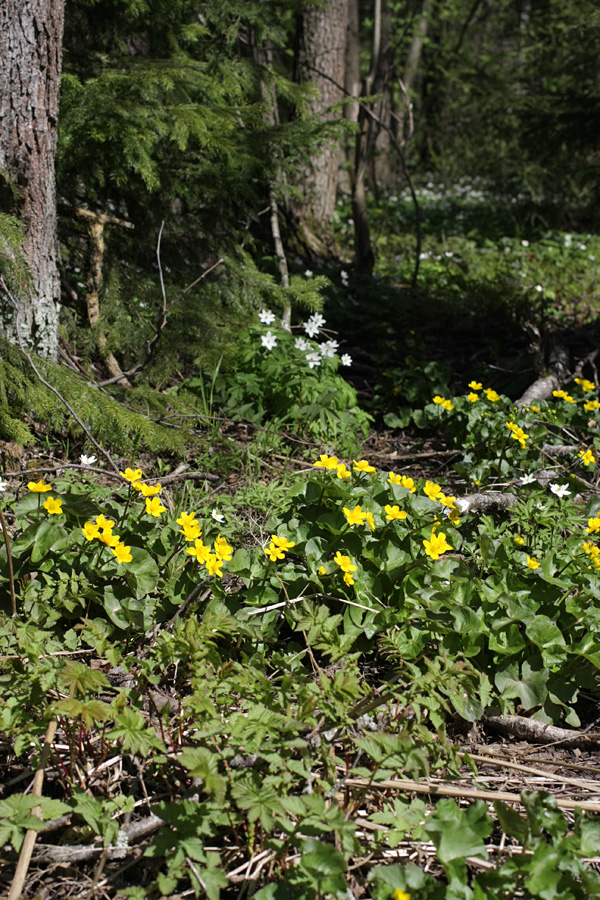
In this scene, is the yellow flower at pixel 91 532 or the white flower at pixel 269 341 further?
the white flower at pixel 269 341

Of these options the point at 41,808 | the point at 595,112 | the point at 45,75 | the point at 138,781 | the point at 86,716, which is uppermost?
the point at 595,112

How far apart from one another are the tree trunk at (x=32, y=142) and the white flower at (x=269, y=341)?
1101 millimetres

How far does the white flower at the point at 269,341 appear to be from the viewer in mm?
3688

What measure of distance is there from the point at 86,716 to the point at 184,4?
4.11 meters

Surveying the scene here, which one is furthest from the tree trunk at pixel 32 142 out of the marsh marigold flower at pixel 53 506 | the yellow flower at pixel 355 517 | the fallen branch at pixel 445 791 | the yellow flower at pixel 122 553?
the fallen branch at pixel 445 791

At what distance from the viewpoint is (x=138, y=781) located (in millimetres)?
1745

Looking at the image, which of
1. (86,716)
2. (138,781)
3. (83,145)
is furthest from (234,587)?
(83,145)

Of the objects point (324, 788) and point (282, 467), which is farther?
point (282, 467)

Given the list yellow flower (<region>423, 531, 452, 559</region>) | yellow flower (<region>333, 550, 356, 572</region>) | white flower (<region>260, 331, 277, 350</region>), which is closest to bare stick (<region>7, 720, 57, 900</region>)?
yellow flower (<region>333, 550, 356, 572</region>)

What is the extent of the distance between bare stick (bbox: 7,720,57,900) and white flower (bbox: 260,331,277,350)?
243 centimetres

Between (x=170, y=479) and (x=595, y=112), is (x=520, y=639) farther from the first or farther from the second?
(x=595, y=112)

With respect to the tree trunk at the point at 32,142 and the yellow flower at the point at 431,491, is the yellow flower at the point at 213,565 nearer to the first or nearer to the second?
the yellow flower at the point at 431,491

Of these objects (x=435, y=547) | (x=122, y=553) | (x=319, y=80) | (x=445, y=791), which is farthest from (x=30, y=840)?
(x=319, y=80)

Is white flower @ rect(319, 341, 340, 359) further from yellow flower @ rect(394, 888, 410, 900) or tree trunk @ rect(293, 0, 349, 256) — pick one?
tree trunk @ rect(293, 0, 349, 256)
